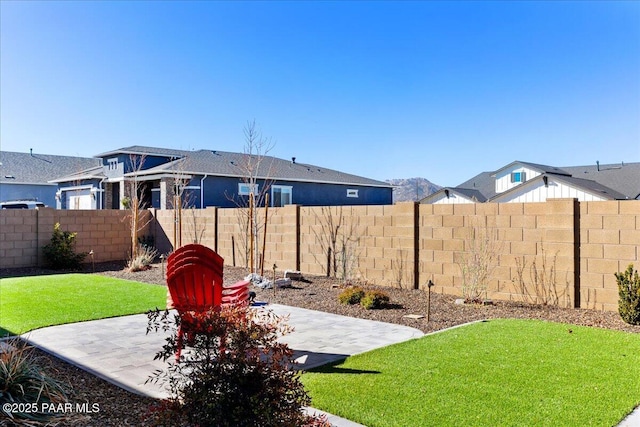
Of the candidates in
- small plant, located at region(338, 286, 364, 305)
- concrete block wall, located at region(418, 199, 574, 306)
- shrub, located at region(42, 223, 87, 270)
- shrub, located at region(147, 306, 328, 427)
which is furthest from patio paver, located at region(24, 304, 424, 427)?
shrub, located at region(42, 223, 87, 270)

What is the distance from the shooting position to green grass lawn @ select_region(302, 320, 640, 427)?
12.0 feet

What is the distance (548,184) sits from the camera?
85.6ft

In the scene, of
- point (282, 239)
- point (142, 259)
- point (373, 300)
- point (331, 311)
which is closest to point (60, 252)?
point (142, 259)

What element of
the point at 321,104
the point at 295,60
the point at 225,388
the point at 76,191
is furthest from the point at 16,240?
the point at 76,191

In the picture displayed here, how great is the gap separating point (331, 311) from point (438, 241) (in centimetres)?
285

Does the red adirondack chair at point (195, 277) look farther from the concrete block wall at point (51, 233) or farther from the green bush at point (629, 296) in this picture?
the concrete block wall at point (51, 233)

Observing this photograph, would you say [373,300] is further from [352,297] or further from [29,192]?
[29,192]

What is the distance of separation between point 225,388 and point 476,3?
1267cm

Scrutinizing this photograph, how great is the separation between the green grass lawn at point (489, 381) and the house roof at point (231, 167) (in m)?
16.4

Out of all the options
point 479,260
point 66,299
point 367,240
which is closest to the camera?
point 479,260

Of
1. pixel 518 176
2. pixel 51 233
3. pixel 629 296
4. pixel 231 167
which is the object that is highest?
pixel 518 176

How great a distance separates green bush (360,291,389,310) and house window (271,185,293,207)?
1630 centimetres

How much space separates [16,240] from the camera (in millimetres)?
14164

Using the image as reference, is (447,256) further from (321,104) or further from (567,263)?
(321,104)
